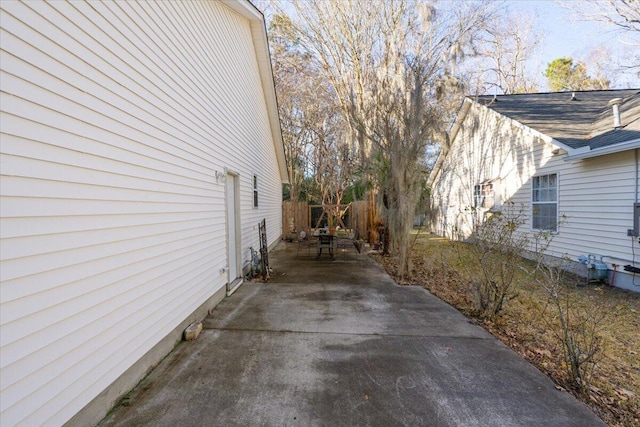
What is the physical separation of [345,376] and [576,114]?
10504 mm

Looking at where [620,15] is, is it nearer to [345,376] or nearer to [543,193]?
[543,193]

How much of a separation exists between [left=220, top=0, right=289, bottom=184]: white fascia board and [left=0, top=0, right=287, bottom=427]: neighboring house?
2133 mm

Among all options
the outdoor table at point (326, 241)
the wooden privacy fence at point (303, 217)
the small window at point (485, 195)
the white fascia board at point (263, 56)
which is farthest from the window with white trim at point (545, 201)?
the white fascia board at point (263, 56)

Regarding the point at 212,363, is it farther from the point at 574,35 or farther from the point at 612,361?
the point at 574,35

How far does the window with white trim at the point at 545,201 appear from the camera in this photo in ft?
25.9

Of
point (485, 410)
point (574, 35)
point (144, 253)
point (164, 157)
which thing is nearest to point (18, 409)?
point (144, 253)

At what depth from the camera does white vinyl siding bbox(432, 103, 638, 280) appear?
605 centimetres

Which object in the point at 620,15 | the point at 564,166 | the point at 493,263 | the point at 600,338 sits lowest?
the point at 600,338

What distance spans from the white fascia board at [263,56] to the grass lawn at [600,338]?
21.9ft

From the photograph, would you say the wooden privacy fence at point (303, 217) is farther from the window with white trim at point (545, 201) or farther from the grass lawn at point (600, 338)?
the grass lawn at point (600, 338)

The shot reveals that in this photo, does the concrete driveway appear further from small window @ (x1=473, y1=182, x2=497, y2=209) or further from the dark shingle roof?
small window @ (x1=473, y1=182, x2=497, y2=209)

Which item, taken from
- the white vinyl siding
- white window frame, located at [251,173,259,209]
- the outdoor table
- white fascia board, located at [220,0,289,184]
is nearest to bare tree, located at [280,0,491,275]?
the white vinyl siding

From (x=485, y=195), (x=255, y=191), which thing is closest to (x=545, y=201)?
(x=485, y=195)

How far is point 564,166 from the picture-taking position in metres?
7.50
